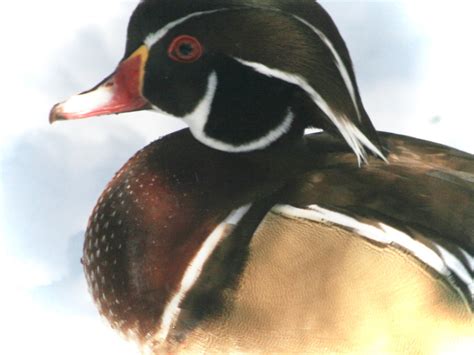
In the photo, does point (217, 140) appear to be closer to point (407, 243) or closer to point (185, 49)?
point (185, 49)

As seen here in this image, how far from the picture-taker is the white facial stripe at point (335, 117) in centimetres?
85

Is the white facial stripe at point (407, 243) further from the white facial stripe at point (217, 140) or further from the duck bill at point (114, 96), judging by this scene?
the duck bill at point (114, 96)

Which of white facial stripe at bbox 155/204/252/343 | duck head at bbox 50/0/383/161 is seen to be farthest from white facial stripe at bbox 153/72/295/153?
white facial stripe at bbox 155/204/252/343

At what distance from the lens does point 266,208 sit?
2.71 feet

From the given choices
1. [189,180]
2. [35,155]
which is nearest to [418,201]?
[189,180]

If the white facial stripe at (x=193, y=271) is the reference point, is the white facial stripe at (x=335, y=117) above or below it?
above

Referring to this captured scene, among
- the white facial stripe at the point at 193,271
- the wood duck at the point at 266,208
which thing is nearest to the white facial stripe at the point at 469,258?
the wood duck at the point at 266,208

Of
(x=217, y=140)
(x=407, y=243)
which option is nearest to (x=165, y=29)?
(x=217, y=140)

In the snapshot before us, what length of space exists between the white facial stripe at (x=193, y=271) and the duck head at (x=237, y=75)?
0.41ft

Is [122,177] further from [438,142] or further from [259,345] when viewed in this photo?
[438,142]

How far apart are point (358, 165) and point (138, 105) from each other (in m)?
0.33

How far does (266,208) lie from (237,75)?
7.6 inches

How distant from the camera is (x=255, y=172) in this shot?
2.89 feet

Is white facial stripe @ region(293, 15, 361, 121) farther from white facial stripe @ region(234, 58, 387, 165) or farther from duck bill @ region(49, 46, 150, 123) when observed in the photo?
duck bill @ region(49, 46, 150, 123)
